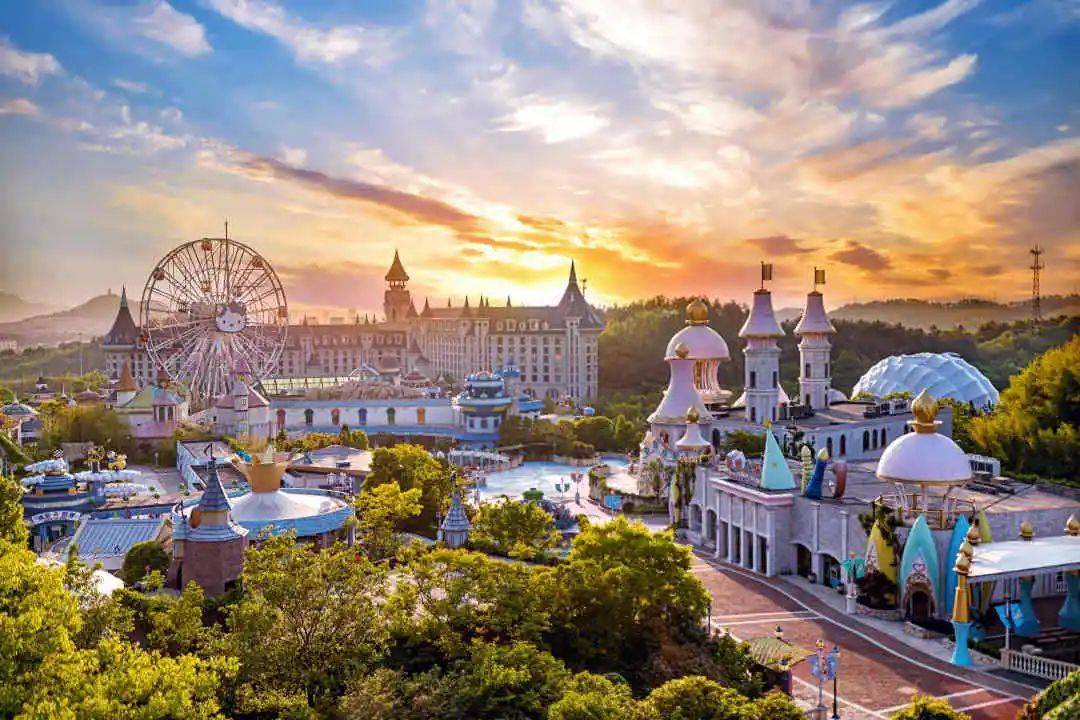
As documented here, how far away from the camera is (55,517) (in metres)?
33.7

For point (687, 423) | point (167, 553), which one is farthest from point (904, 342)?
point (167, 553)

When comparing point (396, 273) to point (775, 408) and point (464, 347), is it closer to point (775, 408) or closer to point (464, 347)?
point (464, 347)

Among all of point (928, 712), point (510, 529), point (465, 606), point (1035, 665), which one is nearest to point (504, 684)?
point (465, 606)

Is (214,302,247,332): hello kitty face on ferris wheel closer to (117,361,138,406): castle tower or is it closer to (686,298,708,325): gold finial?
(117,361,138,406): castle tower

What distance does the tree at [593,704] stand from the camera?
1470cm

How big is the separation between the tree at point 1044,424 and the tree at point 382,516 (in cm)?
2352

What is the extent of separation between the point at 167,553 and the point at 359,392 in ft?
149

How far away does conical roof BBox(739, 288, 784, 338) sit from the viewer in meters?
44.7

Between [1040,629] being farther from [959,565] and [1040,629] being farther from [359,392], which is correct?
[359,392]

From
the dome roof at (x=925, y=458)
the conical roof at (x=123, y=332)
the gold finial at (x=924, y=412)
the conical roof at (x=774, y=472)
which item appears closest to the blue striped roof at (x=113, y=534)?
the conical roof at (x=774, y=472)

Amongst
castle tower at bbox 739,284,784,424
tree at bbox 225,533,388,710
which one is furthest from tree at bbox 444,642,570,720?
castle tower at bbox 739,284,784,424

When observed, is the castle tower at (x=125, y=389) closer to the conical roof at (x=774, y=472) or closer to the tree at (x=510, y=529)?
the tree at (x=510, y=529)

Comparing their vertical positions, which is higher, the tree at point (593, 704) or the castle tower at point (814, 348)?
the castle tower at point (814, 348)

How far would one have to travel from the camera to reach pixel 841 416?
45.6m
